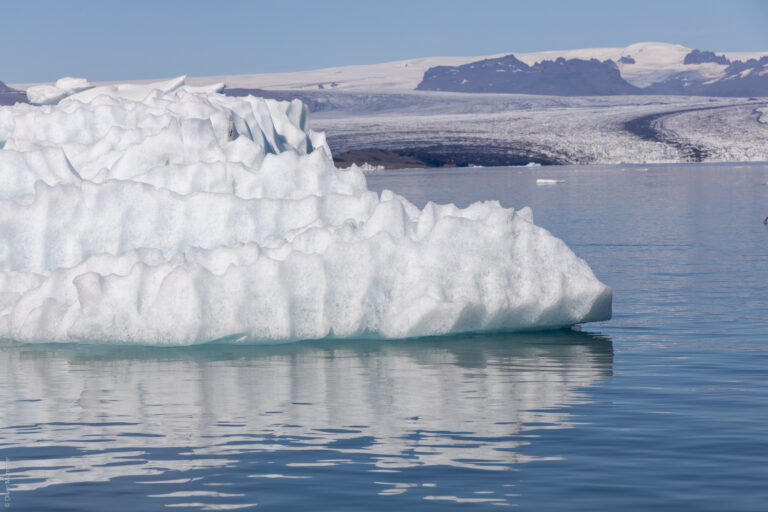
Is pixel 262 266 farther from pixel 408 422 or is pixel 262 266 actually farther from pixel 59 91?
pixel 59 91

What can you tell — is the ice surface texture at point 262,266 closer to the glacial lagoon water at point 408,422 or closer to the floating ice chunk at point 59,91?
the glacial lagoon water at point 408,422

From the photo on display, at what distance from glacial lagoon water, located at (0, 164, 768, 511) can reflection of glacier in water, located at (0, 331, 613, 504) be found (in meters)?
0.02

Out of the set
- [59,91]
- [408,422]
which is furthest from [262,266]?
[59,91]

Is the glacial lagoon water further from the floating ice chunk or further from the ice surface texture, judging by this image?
the floating ice chunk

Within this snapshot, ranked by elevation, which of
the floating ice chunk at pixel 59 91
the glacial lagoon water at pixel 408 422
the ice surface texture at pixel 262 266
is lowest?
the glacial lagoon water at pixel 408 422

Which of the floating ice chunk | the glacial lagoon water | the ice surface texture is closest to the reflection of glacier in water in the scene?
the glacial lagoon water

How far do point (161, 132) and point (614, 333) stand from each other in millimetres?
7575

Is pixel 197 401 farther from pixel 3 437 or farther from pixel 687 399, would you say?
pixel 687 399

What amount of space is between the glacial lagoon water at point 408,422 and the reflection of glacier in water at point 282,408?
0.02 meters

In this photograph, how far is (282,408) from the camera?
28.5 feet

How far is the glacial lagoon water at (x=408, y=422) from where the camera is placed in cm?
635

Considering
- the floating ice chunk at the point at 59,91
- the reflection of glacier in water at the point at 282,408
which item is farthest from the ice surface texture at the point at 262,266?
the floating ice chunk at the point at 59,91

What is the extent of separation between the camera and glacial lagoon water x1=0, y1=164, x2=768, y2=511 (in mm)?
6348

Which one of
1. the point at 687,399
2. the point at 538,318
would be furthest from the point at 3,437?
the point at 538,318
